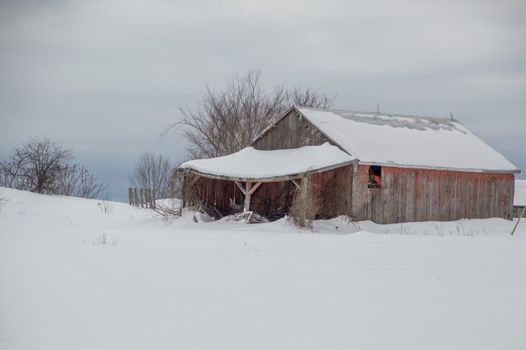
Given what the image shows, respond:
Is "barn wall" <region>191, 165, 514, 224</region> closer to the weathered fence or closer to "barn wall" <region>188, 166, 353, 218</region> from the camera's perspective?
"barn wall" <region>188, 166, 353, 218</region>

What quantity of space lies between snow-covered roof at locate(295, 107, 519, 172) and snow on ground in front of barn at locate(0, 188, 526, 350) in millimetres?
8420

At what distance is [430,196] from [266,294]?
53.5 feet

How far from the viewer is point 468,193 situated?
2400 centimetres

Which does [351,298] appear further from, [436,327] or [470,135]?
[470,135]

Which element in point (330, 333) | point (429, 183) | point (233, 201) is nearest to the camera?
point (330, 333)

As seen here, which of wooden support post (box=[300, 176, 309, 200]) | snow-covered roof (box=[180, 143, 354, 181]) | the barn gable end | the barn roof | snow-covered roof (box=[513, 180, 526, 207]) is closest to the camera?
wooden support post (box=[300, 176, 309, 200])

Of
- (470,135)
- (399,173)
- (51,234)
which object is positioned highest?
(470,135)

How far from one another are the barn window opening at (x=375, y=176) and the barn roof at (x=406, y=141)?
1.92 feet

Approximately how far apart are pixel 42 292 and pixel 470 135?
23215 mm

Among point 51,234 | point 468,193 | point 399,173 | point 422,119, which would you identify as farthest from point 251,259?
point 422,119

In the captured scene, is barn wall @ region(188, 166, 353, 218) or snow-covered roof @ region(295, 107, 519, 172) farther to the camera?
snow-covered roof @ region(295, 107, 519, 172)

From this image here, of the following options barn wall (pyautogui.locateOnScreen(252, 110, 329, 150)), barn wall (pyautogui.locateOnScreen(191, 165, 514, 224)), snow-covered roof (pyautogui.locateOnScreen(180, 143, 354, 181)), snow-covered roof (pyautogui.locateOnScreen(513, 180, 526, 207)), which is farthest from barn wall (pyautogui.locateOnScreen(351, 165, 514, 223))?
snow-covered roof (pyautogui.locateOnScreen(513, 180, 526, 207))

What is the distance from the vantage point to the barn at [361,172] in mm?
21234

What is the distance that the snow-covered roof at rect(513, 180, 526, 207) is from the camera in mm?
34844
